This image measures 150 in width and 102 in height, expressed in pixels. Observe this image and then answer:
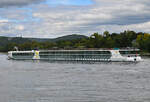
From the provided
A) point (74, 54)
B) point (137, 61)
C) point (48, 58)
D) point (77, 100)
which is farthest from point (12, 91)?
point (48, 58)

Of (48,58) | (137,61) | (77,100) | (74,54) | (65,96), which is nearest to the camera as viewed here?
(77,100)

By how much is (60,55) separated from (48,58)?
5792 millimetres

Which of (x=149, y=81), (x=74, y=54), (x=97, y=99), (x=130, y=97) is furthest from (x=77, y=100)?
(x=74, y=54)

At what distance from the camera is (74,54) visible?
4240 inches

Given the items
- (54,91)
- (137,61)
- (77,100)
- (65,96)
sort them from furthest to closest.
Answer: (137,61) < (54,91) < (65,96) < (77,100)

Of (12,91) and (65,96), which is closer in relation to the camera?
(65,96)

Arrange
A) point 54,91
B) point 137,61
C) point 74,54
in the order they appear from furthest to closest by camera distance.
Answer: point 74,54 → point 137,61 → point 54,91

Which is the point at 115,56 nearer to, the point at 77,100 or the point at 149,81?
the point at 149,81

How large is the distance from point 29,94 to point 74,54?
234ft

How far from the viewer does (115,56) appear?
95.9 metres

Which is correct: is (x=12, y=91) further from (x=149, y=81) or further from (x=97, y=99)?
(x=149, y=81)

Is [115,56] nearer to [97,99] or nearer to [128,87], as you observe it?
[128,87]

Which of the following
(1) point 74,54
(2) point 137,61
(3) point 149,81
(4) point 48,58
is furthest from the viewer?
(4) point 48,58

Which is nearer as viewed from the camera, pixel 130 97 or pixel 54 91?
pixel 130 97
